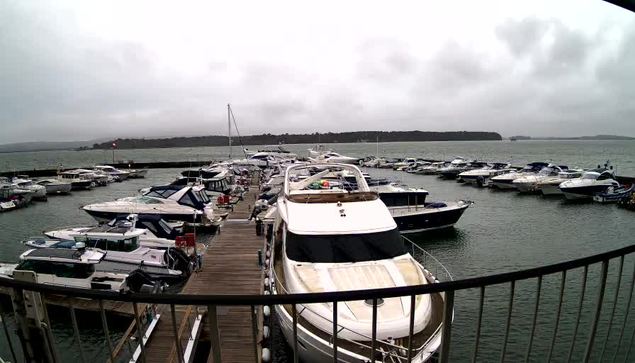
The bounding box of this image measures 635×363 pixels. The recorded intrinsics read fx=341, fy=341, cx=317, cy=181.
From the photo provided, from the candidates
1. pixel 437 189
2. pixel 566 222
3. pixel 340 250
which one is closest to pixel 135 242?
pixel 340 250

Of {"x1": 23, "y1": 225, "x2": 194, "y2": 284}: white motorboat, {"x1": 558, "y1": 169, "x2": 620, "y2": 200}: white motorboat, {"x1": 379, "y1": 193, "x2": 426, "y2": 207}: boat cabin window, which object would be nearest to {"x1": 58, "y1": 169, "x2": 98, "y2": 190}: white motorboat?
{"x1": 23, "y1": 225, "x2": 194, "y2": 284}: white motorboat

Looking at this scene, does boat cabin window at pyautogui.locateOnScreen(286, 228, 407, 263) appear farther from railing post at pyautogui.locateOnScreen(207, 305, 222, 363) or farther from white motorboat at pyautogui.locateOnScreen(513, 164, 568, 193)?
white motorboat at pyautogui.locateOnScreen(513, 164, 568, 193)

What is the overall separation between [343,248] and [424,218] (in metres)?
14.9

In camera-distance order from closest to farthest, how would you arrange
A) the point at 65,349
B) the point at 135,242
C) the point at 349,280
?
the point at 349,280 → the point at 65,349 → the point at 135,242

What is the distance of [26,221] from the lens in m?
27.1

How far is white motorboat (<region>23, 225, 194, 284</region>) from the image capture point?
13.3 meters

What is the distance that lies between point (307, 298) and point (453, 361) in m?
9.21

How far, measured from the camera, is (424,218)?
21.8 m

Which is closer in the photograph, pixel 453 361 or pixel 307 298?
pixel 307 298

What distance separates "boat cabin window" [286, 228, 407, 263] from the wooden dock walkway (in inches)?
81.6

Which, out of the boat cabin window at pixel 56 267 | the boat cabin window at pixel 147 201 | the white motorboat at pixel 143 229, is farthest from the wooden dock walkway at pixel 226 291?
the boat cabin window at pixel 147 201

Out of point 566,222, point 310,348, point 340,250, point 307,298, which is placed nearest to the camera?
point 307,298

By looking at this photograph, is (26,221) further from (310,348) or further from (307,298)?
(307,298)

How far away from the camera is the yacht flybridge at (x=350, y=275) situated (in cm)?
599
